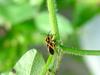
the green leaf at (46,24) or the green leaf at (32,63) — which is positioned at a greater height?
the green leaf at (32,63)

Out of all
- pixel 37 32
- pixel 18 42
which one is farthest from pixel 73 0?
pixel 18 42

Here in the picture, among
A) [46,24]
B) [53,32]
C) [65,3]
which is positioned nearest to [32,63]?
[53,32]

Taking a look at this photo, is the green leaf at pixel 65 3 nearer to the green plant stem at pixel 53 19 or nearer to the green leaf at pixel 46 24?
the green leaf at pixel 46 24

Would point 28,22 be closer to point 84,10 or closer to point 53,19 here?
point 84,10

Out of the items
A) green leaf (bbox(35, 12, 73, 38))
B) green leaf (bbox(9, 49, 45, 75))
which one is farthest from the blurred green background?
green leaf (bbox(9, 49, 45, 75))

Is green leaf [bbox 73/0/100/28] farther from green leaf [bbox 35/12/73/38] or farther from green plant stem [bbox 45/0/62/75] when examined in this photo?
green plant stem [bbox 45/0/62/75]

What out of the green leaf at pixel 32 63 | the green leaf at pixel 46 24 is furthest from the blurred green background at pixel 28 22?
the green leaf at pixel 32 63

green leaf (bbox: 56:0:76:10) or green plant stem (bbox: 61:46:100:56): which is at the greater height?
green plant stem (bbox: 61:46:100:56)

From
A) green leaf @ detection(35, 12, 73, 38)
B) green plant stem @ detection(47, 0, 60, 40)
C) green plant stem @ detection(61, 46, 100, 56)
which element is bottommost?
green leaf @ detection(35, 12, 73, 38)
